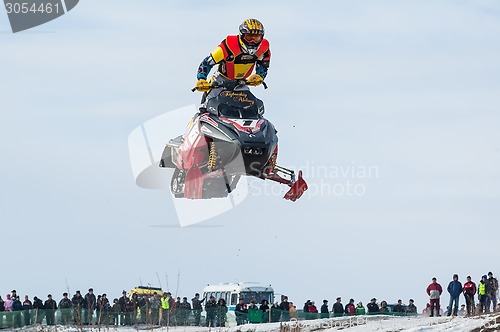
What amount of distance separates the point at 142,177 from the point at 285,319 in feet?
24.0

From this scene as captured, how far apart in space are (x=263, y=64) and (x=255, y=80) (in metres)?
0.54

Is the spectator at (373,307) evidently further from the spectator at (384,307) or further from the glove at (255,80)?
the glove at (255,80)

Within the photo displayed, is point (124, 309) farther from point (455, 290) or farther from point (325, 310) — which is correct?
Result: point (455, 290)

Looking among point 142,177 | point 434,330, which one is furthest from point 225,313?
point 434,330

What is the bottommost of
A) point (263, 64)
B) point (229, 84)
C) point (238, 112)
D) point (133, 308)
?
point (133, 308)

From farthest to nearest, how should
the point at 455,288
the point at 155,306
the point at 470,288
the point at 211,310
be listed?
the point at 155,306, the point at 211,310, the point at 470,288, the point at 455,288

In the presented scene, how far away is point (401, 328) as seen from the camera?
28219 millimetres

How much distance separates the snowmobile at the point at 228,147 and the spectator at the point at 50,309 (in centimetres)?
825

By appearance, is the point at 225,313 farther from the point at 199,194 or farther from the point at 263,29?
the point at 263,29

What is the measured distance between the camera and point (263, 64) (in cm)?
3400

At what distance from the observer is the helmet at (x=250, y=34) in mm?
33031

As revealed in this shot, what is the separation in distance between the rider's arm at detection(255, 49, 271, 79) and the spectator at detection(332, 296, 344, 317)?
400 inches

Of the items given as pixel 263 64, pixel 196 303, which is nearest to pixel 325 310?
pixel 196 303

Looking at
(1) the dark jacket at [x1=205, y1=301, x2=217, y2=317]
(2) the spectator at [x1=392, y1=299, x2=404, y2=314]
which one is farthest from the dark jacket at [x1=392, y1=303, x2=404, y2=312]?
(1) the dark jacket at [x1=205, y1=301, x2=217, y2=317]
